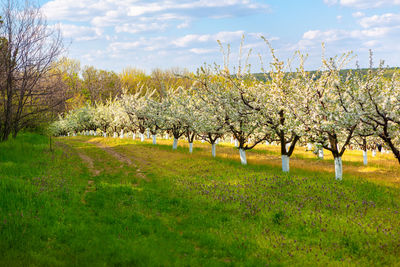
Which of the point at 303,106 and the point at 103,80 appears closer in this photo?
the point at 303,106

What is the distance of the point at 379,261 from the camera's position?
8516mm

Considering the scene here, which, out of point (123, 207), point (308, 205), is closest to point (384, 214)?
point (308, 205)

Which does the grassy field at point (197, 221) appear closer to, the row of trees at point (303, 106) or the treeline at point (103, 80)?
the row of trees at point (303, 106)

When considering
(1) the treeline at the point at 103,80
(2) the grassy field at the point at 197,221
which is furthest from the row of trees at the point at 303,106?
(1) the treeline at the point at 103,80

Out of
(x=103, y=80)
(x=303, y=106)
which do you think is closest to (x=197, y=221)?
(x=303, y=106)

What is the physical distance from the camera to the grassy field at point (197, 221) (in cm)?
849

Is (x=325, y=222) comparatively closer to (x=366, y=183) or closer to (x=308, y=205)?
(x=308, y=205)

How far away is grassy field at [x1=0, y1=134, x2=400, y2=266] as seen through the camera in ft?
27.8

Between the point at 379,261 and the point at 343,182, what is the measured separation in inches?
443

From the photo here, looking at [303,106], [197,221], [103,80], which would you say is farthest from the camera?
[103,80]

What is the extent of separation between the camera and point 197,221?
1186 cm

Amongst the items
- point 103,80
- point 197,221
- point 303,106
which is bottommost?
point 197,221

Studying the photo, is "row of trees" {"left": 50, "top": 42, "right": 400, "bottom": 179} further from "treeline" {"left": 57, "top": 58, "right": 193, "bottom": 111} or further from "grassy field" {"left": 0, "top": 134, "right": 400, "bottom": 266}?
"treeline" {"left": 57, "top": 58, "right": 193, "bottom": 111}

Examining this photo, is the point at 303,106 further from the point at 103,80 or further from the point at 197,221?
the point at 103,80
